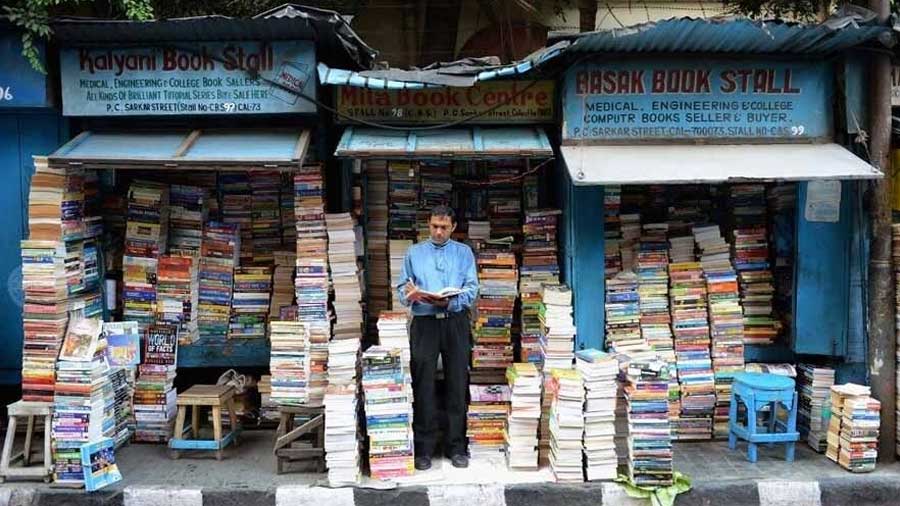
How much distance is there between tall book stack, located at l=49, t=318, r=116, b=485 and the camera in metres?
5.25

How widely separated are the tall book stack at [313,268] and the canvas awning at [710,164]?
2.22 m

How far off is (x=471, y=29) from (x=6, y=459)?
25.2 feet

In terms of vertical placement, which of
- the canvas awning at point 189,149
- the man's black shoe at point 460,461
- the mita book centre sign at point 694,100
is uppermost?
the mita book centre sign at point 694,100

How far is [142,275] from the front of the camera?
664 centimetres

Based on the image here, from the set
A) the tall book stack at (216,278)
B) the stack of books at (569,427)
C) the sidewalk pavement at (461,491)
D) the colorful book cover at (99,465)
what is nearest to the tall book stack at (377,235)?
the tall book stack at (216,278)

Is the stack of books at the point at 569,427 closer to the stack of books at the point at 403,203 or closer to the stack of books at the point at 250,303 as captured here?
the stack of books at the point at 403,203

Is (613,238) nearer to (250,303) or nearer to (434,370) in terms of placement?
(434,370)

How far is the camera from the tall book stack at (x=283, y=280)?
6859mm

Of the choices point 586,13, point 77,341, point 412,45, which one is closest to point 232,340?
point 77,341

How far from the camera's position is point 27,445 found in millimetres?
5520

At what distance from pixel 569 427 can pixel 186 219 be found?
406 centimetres

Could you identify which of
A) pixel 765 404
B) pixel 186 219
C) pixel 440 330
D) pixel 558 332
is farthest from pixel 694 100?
pixel 186 219

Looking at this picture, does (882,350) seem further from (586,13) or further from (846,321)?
(586,13)

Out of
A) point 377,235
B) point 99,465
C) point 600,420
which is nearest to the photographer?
point 99,465
